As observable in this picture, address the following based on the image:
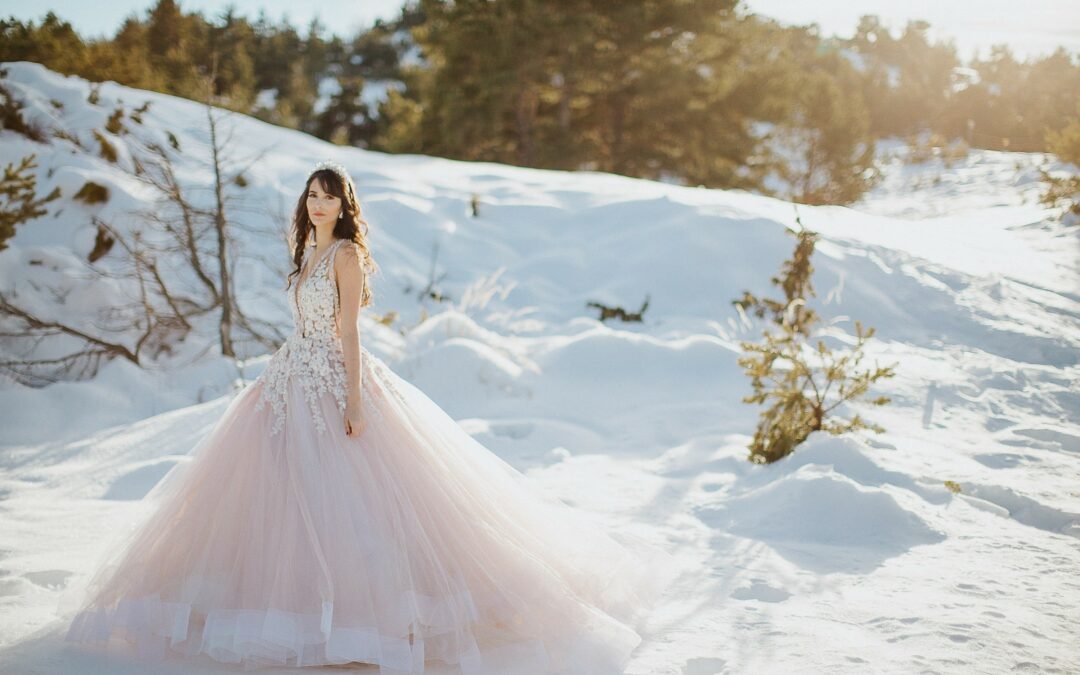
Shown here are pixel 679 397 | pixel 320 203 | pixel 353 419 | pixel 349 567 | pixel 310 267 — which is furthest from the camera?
pixel 679 397

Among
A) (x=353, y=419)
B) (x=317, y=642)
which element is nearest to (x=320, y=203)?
(x=353, y=419)

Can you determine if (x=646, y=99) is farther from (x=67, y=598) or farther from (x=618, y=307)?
(x=67, y=598)

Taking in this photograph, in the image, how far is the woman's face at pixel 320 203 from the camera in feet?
10.5

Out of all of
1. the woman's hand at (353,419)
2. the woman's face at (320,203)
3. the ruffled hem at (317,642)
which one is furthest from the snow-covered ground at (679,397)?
the woman's face at (320,203)

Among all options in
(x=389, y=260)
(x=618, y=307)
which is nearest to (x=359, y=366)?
(x=618, y=307)

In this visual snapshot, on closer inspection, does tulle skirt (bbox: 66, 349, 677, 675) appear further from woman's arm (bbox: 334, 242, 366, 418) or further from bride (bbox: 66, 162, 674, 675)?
woman's arm (bbox: 334, 242, 366, 418)

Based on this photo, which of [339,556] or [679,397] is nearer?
[339,556]

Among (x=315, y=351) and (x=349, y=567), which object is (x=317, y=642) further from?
(x=315, y=351)

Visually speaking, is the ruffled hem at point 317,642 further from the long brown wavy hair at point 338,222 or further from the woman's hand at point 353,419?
the long brown wavy hair at point 338,222

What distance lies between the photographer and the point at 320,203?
3.20 m

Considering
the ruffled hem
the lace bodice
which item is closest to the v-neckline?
the lace bodice

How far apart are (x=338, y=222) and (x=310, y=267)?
0.24 m

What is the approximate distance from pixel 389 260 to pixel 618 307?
2.99m

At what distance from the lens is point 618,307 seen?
880cm
